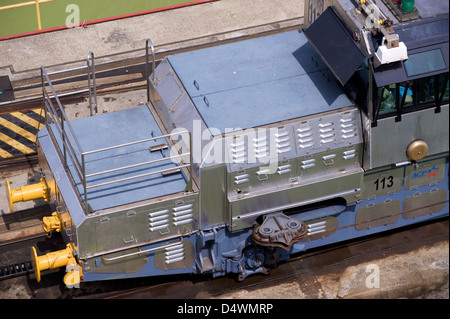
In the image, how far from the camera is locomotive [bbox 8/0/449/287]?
14.4 m

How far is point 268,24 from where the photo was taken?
22.0m

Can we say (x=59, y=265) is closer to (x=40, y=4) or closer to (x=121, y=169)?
(x=121, y=169)

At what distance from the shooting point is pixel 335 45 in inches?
588

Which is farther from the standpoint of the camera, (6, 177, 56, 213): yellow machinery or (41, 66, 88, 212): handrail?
(6, 177, 56, 213): yellow machinery

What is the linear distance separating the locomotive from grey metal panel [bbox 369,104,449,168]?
0.07ft

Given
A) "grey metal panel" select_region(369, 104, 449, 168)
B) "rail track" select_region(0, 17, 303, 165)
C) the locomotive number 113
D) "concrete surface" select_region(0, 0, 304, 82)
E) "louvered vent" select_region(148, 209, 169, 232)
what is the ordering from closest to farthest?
"louvered vent" select_region(148, 209, 169, 232) < "grey metal panel" select_region(369, 104, 449, 168) < the locomotive number 113 < "rail track" select_region(0, 17, 303, 165) < "concrete surface" select_region(0, 0, 304, 82)

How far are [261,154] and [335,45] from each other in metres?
2.13

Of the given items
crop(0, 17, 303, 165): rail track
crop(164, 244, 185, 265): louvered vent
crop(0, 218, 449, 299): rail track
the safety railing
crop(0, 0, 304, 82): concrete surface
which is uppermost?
crop(0, 0, 304, 82): concrete surface

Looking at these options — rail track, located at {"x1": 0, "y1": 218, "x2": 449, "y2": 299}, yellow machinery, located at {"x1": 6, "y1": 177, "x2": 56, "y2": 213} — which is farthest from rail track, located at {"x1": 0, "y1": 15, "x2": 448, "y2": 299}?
yellow machinery, located at {"x1": 6, "y1": 177, "x2": 56, "y2": 213}

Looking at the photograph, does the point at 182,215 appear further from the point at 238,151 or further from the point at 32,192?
the point at 32,192

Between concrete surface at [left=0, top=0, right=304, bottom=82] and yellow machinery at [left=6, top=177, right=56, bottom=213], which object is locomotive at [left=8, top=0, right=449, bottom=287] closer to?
yellow machinery at [left=6, top=177, right=56, bottom=213]

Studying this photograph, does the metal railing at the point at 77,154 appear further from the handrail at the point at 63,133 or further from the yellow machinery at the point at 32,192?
the yellow machinery at the point at 32,192

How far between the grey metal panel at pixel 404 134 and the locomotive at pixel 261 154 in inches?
0.9

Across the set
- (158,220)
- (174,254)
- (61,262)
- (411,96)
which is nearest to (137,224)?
(158,220)
